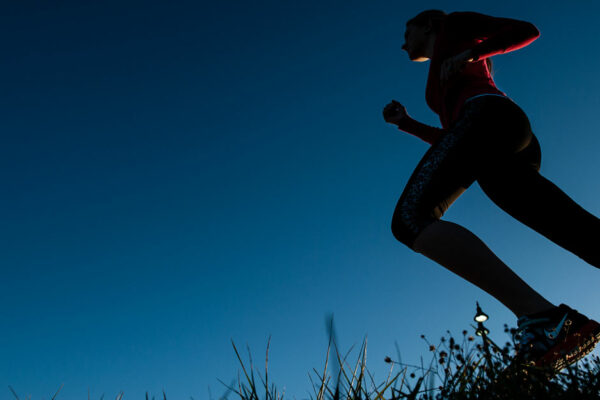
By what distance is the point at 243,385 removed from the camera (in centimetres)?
177

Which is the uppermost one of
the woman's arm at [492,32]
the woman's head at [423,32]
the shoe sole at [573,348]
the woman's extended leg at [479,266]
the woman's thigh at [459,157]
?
the woman's head at [423,32]

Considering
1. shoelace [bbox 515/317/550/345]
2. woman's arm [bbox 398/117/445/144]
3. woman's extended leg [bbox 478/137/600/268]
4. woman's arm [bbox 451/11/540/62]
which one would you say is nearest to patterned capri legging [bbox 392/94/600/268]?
woman's extended leg [bbox 478/137/600/268]

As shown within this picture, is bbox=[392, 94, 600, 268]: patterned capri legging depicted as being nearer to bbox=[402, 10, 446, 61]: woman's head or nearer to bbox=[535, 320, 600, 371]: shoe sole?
bbox=[535, 320, 600, 371]: shoe sole

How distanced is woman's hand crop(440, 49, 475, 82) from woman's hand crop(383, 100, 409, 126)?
76 cm

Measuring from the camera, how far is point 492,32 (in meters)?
2.59

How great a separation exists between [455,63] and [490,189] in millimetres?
721

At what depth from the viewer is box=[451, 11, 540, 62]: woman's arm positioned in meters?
2.36

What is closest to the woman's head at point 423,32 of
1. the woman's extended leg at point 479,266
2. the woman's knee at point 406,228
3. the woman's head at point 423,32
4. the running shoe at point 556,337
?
the woman's head at point 423,32

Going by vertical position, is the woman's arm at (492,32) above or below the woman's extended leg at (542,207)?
above

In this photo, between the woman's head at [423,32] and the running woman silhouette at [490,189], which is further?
the woman's head at [423,32]

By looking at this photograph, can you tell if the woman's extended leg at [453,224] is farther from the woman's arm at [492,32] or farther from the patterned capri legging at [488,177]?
the woman's arm at [492,32]

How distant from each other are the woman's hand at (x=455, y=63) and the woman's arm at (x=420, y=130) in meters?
0.69

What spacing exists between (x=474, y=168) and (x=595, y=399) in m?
1.22

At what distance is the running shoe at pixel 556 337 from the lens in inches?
65.2
